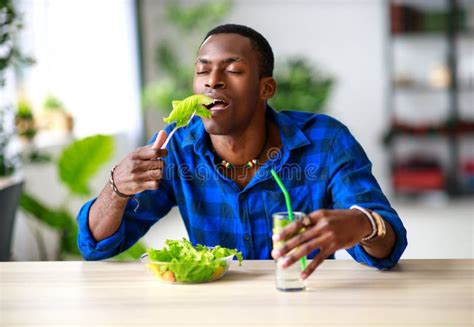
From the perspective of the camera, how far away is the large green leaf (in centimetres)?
366

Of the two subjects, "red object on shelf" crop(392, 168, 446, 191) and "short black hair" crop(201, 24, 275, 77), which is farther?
"red object on shelf" crop(392, 168, 446, 191)

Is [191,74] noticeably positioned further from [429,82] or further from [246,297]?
[246,297]

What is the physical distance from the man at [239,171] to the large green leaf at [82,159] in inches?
64.7

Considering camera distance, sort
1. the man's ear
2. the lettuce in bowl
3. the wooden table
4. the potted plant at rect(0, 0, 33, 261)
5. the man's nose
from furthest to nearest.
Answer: the potted plant at rect(0, 0, 33, 261) < the man's ear < the man's nose < the lettuce in bowl < the wooden table

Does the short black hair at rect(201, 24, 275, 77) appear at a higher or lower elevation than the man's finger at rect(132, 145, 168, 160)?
higher

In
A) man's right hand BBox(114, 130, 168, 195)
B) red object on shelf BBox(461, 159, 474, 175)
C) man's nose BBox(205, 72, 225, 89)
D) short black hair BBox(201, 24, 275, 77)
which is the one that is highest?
short black hair BBox(201, 24, 275, 77)

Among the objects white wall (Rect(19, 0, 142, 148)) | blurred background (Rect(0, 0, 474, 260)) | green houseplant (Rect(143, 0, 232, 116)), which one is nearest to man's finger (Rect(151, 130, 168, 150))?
blurred background (Rect(0, 0, 474, 260))

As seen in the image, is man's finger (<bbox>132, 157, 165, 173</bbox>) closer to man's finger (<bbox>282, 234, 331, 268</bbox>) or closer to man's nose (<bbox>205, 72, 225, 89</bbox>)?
man's nose (<bbox>205, 72, 225, 89</bbox>)

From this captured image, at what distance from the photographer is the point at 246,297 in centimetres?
150

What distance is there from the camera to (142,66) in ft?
23.6

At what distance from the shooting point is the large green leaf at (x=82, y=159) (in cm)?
366

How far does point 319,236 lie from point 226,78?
57 cm

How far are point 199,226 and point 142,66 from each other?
5330mm

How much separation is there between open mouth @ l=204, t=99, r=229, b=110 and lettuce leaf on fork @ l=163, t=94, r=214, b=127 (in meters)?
0.05
